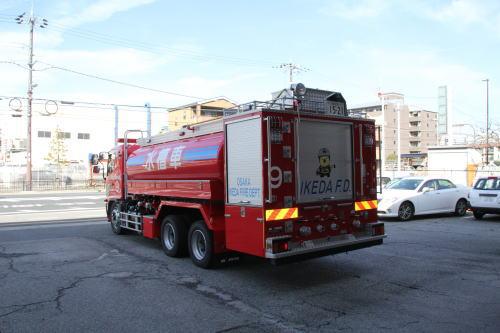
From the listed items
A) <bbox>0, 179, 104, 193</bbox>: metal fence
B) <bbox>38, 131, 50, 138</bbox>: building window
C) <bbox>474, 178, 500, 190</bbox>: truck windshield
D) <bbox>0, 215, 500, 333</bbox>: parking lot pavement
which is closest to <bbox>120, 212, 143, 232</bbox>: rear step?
<bbox>0, 215, 500, 333</bbox>: parking lot pavement

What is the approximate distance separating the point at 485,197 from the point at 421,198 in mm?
2004

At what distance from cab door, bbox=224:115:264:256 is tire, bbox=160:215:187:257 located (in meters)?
1.91

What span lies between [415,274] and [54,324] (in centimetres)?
559

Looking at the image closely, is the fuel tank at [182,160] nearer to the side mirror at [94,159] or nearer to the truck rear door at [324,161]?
the truck rear door at [324,161]

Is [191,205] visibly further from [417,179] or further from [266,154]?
[417,179]

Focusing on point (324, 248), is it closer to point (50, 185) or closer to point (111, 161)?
point (111, 161)

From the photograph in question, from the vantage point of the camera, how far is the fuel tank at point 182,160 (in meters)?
8.00

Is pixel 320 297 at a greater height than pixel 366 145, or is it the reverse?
pixel 366 145

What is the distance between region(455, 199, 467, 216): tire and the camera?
1684cm

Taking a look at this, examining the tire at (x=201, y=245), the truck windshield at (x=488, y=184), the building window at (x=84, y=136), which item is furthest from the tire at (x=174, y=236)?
the building window at (x=84, y=136)

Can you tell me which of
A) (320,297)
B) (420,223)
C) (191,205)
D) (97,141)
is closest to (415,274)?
(320,297)

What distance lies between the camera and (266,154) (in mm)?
6652

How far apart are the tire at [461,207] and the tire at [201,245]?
466 inches

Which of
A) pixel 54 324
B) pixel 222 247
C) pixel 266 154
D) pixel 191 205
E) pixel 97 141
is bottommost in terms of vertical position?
pixel 54 324
